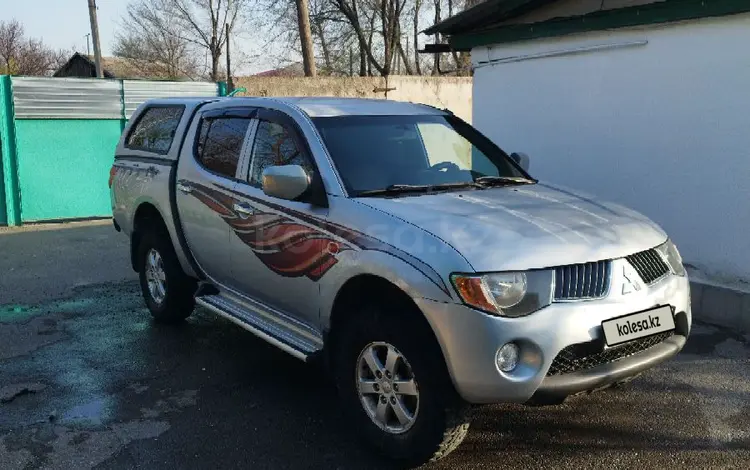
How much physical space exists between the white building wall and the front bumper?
11.8 feet

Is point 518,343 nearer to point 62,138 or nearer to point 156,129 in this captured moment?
point 156,129

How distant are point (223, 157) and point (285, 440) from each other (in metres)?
2.14

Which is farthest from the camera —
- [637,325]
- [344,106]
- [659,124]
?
[659,124]

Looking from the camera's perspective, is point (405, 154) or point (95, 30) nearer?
point (405, 154)

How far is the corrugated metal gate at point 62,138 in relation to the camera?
11438 mm

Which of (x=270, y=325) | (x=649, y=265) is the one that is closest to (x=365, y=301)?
(x=270, y=325)

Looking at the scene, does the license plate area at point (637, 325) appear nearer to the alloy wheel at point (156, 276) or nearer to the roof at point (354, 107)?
the roof at point (354, 107)

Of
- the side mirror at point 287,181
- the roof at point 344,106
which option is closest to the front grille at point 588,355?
the side mirror at point 287,181

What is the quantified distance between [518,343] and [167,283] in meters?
3.58

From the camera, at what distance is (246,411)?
14.0 ft

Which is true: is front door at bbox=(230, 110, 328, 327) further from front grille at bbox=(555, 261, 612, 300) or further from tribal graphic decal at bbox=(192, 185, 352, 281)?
front grille at bbox=(555, 261, 612, 300)

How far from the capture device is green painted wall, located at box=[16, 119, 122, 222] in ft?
38.1

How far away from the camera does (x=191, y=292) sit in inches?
230

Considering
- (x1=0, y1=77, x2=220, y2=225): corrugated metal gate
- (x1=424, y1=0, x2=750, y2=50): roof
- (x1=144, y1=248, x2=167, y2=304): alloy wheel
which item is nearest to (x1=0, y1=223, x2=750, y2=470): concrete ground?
(x1=144, y1=248, x2=167, y2=304): alloy wheel
